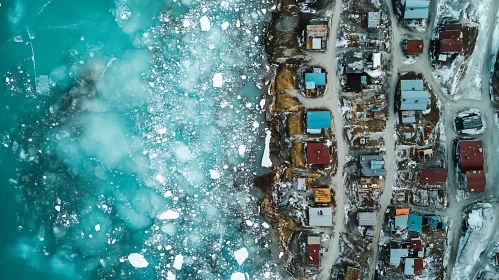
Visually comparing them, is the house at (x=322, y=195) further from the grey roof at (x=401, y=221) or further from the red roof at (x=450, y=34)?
the red roof at (x=450, y=34)

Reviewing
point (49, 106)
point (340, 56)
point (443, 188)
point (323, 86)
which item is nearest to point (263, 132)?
point (323, 86)

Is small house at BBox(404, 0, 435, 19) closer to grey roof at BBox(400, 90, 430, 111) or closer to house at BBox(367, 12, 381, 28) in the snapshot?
house at BBox(367, 12, 381, 28)

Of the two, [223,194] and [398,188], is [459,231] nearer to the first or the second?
[398,188]

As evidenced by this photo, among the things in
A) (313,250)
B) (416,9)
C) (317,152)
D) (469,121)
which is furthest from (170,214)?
(416,9)

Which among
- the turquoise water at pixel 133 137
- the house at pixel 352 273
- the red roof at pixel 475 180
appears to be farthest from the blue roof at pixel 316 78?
the house at pixel 352 273

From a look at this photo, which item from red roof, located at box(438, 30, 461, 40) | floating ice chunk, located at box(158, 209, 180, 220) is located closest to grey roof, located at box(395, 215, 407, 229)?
red roof, located at box(438, 30, 461, 40)

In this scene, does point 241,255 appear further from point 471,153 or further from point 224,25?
point 471,153
